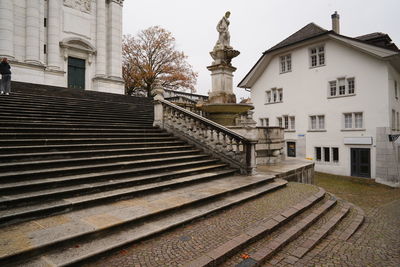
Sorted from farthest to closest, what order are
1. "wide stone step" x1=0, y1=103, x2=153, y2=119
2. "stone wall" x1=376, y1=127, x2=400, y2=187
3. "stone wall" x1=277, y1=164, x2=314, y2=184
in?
"stone wall" x1=376, y1=127, x2=400, y2=187, "stone wall" x1=277, y1=164, x2=314, y2=184, "wide stone step" x1=0, y1=103, x2=153, y2=119

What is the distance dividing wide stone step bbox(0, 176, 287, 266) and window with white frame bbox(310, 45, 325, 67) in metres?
21.5

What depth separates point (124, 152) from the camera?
7.77 metres

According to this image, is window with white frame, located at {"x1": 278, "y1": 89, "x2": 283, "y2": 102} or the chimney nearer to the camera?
the chimney

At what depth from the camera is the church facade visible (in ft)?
64.3

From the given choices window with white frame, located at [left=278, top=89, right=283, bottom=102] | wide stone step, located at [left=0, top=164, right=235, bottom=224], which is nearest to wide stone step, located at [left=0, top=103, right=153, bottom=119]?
wide stone step, located at [left=0, top=164, right=235, bottom=224]

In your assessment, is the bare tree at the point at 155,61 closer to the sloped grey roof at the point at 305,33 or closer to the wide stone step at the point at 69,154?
the sloped grey roof at the point at 305,33

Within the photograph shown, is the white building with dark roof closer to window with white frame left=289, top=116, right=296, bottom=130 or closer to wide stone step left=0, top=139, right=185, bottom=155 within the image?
window with white frame left=289, top=116, right=296, bottom=130

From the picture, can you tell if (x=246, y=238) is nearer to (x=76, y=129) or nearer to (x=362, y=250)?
(x=362, y=250)

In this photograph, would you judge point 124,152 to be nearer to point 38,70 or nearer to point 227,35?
point 227,35

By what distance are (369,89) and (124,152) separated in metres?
21.2

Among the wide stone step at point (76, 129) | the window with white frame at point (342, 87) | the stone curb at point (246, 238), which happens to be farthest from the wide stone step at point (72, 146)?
the window with white frame at point (342, 87)

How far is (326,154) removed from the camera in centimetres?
2303

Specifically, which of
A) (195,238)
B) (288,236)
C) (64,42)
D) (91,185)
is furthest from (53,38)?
(288,236)

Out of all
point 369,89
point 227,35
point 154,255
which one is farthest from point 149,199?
point 369,89
